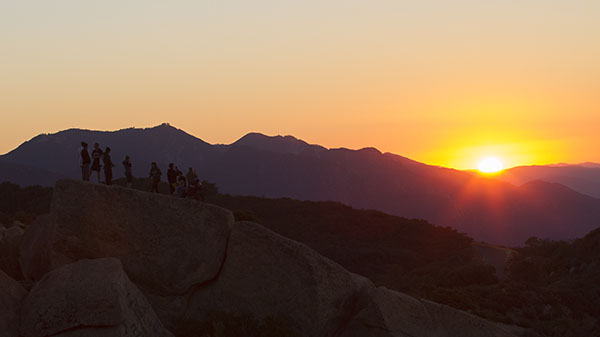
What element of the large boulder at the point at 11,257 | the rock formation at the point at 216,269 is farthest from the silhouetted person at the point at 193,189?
the rock formation at the point at 216,269

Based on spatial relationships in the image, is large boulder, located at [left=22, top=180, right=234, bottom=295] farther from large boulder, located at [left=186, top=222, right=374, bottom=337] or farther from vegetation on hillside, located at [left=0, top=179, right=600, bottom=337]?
vegetation on hillside, located at [left=0, top=179, right=600, bottom=337]

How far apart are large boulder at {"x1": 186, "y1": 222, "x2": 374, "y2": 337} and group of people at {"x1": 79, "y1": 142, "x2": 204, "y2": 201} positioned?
8.99 m

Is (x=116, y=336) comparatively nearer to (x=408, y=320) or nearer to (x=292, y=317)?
(x=292, y=317)

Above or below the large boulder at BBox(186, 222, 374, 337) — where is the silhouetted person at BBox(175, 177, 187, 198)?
above

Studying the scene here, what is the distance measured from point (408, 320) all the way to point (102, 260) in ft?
26.8

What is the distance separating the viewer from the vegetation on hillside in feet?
80.3

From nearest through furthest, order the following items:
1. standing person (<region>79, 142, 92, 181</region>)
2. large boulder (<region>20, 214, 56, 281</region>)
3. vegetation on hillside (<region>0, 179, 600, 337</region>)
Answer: large boulder (<region>20, 214, 56, 281</region>) < standing person (<region>79, 142, 92, 181</region>) < vegetation on hillside (<region>0, 179, 600, 337</region>)

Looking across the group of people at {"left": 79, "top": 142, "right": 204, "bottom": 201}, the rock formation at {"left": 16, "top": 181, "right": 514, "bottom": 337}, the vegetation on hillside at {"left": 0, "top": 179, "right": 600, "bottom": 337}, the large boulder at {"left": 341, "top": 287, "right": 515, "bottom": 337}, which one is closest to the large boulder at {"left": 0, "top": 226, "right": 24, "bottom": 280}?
the rock formation at {"left": 16, "top": 181, "right": 514, "bottom": 337}

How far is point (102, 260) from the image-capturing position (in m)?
15.2

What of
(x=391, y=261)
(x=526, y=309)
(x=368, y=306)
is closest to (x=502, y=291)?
(x=526, y=309)

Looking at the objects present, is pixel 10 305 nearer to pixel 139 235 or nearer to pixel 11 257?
pixel 139 235

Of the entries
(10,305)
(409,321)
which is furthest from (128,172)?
(409,321)

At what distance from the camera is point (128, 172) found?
2595 centimetres

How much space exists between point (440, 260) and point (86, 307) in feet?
154
